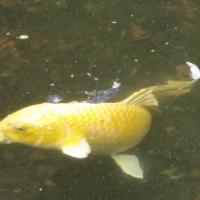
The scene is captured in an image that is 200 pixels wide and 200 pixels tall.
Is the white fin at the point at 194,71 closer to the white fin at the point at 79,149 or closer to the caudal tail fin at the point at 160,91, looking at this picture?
the caudal tail fin at the point at 160,91

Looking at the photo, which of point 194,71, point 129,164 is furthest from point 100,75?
point 129,164

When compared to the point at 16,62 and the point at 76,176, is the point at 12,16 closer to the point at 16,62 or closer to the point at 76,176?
the point at 16,62

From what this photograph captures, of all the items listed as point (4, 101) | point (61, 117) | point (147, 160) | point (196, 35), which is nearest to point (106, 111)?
point (61, 117)

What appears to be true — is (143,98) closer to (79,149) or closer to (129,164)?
(129,164)

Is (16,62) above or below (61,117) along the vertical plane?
below

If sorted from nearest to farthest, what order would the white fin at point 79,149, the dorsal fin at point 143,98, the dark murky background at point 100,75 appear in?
the white fin at point 79,149 → the dorsal fin at point 143,98 → the dark murky background at point 100,75

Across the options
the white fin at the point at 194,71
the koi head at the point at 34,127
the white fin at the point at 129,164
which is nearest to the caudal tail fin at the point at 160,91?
the white fin at the point at 194,71
